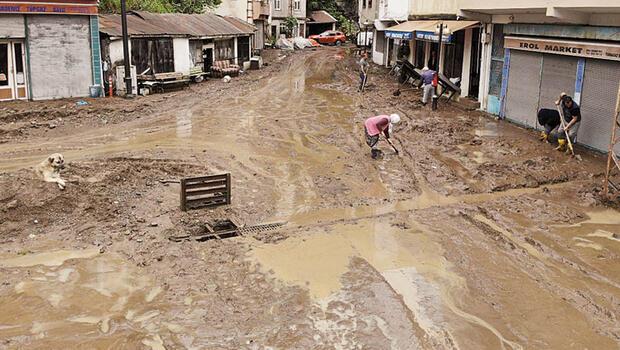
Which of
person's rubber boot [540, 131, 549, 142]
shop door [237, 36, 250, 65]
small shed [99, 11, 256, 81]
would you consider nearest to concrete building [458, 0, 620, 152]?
person's rubber boot [540, 131, 549, 142]

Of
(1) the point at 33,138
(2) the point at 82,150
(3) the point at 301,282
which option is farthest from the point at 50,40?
(3) the point at 301,282

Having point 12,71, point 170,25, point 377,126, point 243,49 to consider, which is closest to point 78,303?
point 377,126

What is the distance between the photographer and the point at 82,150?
49.1 ft

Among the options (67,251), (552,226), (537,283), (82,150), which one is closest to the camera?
(537,283)

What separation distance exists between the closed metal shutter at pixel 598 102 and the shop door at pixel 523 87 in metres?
2.16

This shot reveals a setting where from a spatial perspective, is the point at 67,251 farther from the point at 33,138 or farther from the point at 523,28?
the point at 523,28

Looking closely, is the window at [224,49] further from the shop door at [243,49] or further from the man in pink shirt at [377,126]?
the man in pink shirt at [377,126]

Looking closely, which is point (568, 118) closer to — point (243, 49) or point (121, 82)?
point (121, 82)

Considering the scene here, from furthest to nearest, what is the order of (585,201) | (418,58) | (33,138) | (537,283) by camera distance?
(418,58), (33,138), (585,201), (537,283)

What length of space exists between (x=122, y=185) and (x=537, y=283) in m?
7.79

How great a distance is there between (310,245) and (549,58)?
34.4 ft

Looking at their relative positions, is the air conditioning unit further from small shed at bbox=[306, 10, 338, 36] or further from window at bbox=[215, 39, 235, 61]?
small shed at bbox=[306, 10, 338, 36]

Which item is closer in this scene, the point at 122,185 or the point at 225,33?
the point at 122,185

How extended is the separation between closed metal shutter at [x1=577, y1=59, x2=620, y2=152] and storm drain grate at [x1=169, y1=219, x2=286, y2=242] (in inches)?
337
